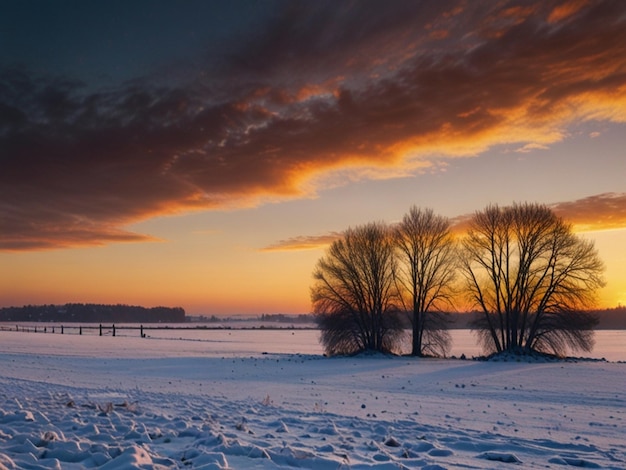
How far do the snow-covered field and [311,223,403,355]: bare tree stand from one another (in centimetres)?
2167

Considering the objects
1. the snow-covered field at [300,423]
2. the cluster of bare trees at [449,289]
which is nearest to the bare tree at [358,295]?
the cluster of bare trees at [449,289]

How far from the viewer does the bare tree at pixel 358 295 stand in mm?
43062

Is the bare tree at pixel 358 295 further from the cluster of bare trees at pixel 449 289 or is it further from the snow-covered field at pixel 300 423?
the snow-covered field at pixel 300 423

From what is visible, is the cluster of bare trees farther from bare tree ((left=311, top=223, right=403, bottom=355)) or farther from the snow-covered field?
the snow-covered field

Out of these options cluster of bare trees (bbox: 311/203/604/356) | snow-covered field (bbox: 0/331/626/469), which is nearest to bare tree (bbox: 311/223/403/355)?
→ cluster of bare trees (bbox: 311/203/604/356)

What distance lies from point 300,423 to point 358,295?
35.3 metres

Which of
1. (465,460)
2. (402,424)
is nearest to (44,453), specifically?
(465,460)

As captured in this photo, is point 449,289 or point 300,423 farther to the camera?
point 449,289

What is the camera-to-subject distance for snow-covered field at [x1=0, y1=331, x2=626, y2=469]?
252 inches

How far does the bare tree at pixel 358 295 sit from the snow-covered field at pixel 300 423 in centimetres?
2167

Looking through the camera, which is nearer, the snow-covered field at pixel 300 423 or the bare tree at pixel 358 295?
the snow-covered field at pixel 300 423

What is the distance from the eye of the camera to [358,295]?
147 ft

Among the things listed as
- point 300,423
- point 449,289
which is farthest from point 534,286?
point 300,423

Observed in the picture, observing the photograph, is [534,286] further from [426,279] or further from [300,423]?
[300,423]
